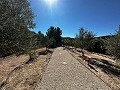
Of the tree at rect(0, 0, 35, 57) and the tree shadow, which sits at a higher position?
the tree at rect(0, 0, 35, 57)

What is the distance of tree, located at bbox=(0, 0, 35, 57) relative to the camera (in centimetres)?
767

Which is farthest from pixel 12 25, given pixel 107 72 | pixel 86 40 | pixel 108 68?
pixel 86 40

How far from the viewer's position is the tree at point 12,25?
767 centimetres

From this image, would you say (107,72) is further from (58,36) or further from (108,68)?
(58,36)

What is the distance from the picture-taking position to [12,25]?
8.07 m

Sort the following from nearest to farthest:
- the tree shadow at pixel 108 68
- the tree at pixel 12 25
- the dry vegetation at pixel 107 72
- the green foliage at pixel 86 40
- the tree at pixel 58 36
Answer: the tree at pixel 12 25
the dry vegetation at pixel 107 72
the tree shadow at pixel 108 68
the green foliage at pixel 86 40
the tree at pixel 58 36

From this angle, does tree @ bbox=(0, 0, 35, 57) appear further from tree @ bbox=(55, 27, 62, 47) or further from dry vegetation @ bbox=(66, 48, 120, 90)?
tree @ bbox=(55, 27, 62, 47)

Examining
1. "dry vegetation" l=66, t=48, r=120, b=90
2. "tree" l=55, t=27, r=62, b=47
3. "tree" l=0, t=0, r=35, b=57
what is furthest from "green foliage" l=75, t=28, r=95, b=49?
"tree" l=55, t=27, r=62, b=47

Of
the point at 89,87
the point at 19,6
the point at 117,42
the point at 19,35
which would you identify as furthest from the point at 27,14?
the point at 117,42

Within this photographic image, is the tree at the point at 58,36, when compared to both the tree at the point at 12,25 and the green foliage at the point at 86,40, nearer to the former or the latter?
the green foliage at the point at 86,40

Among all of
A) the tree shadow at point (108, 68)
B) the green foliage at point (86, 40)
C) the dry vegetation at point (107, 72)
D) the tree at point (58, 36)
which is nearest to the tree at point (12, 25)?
the dry vegetation at point (107, 72)

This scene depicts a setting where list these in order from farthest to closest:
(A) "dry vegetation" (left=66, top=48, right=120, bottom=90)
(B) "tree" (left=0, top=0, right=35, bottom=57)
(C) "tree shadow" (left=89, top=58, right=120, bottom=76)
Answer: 1. (C) "tree shadow" (left=89, top=58, right=120, bottom=76)
2. (A) "dry vegetation" (left=66, top=48, right=120, bottom=90)
3. (B) "tree" (left=0, top=0, right=35, bottom=57)

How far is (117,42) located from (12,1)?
13.8 m

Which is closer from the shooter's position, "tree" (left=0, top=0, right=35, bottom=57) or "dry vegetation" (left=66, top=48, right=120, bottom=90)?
"tree" (left=0, top=0, right=35, bottom=57)
